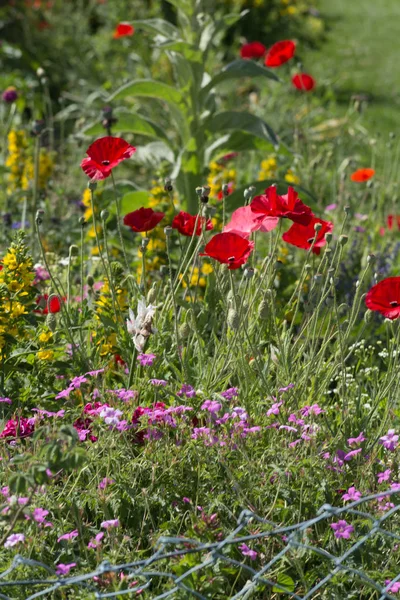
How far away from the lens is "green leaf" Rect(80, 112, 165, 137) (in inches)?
142

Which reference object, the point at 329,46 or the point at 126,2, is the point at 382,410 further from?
the point at 329,46

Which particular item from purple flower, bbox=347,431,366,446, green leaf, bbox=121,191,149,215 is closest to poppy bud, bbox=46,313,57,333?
purple flower, bbox=347,431,366,446

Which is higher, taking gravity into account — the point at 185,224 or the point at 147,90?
the point at 147,90

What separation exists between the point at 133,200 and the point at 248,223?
128cm

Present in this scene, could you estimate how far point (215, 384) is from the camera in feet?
7.98

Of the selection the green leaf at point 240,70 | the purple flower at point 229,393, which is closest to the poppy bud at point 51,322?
the purple flower at point 229,393

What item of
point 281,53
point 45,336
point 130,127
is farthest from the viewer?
point 281,53

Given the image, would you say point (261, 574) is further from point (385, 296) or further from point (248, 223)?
point (248, 223)

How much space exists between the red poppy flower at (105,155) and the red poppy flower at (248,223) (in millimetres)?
347

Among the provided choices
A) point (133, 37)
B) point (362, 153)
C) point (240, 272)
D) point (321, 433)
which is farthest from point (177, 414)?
point (133, 37)

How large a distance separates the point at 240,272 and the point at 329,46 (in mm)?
5903

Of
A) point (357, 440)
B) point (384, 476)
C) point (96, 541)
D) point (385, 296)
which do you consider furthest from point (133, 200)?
point (96, 541)

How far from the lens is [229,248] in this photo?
7.31 feet

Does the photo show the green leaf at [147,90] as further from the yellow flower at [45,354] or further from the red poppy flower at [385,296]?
the red poppy flower at [385,296]
